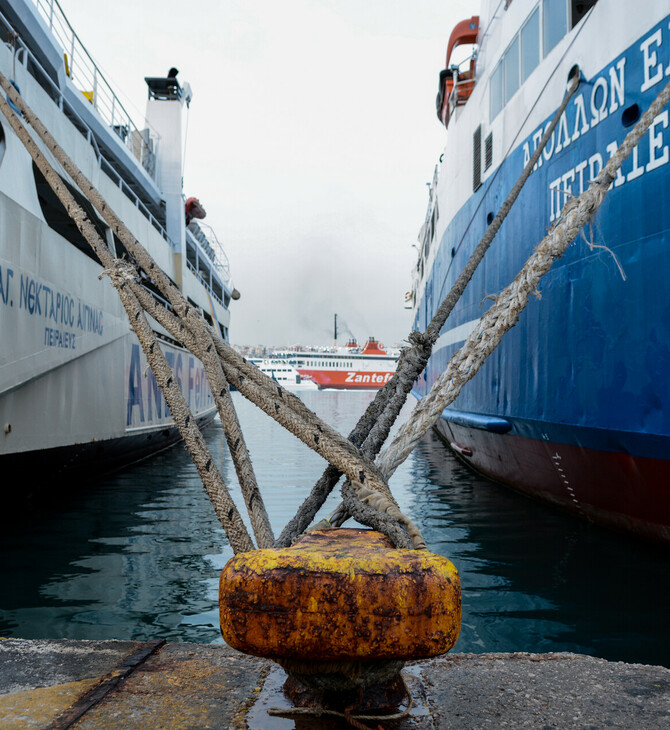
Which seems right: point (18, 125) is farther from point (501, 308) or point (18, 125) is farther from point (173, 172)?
point (173, 172)

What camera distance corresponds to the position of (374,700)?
221cm

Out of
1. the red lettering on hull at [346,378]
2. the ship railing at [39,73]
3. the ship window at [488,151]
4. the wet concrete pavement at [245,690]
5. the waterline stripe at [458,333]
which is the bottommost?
the wet concrete pavement at [245,690]

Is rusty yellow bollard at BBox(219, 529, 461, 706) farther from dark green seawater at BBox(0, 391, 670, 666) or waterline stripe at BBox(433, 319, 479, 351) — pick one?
waterline stripe at BBox(433, 319, 479, 351)

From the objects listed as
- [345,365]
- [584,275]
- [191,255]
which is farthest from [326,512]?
[345,365]

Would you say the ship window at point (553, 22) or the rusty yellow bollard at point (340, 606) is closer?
the rusty yellow bollard at point (340, 606)

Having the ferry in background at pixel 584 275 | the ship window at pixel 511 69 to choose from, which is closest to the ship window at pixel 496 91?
the ferry in background at pixel 584 275

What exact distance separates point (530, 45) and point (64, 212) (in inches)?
299

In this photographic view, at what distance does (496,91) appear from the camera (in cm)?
959

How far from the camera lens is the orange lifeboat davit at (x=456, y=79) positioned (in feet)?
41.2

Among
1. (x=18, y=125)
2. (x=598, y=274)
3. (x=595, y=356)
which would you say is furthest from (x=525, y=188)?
(x=18, y=125)

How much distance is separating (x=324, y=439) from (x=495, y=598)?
115 inches

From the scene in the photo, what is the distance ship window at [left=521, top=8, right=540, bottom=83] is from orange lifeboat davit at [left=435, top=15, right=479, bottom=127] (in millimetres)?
3634

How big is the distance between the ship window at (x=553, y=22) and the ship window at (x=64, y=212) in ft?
21.8

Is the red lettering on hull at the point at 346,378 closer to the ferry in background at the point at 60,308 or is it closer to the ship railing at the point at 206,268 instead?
the ship railing at the point at 206,268
